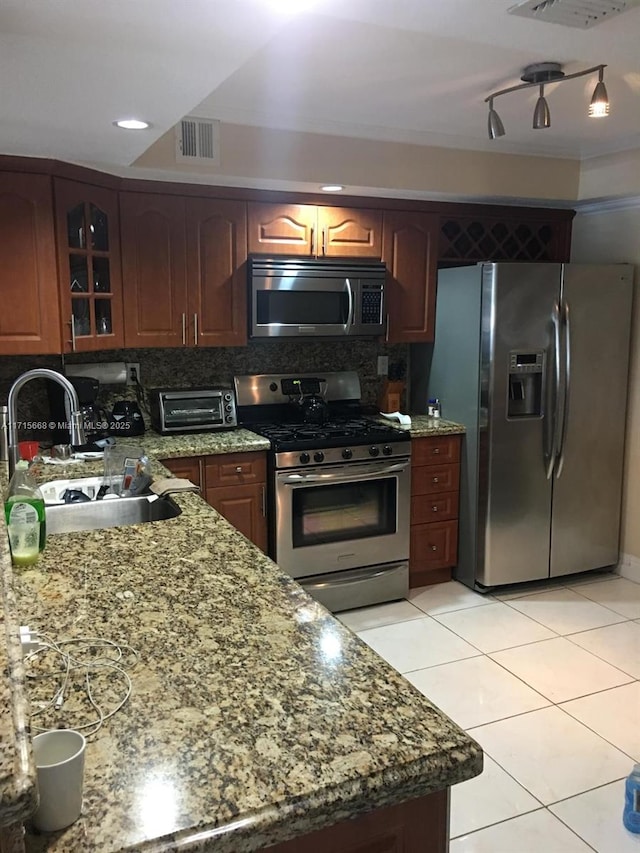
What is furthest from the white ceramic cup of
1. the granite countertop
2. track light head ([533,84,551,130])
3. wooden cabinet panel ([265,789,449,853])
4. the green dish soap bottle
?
track light head ([533,84,551,130])

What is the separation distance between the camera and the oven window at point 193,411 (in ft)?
11.9

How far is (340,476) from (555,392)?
4.15 feet

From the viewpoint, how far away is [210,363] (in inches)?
155

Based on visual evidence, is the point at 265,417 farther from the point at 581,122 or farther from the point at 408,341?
the point at 581,122

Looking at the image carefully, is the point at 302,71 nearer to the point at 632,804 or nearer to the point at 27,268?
the point at 27,268

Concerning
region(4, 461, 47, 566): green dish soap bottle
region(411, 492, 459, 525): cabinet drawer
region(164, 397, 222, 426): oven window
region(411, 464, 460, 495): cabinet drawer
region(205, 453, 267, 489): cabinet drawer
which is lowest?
region(411, 492, 459, 525): cabinet drawer

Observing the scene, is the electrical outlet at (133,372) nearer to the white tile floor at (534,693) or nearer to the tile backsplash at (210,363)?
the tile backsplash at (210,363)

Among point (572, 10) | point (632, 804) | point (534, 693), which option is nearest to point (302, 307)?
point (534, 693)

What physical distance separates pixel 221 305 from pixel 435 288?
4.16 feet

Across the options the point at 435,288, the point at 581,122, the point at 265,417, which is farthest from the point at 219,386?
the point at 581,122

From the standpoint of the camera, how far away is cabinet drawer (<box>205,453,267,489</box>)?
3.40m

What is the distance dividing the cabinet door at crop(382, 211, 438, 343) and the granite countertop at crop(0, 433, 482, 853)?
2502mm

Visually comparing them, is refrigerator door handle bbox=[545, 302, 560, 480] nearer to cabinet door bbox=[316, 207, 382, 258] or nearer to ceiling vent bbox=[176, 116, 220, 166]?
cabinet door bbox=[316, 207, 382, 258]

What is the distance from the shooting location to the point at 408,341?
4066mm
